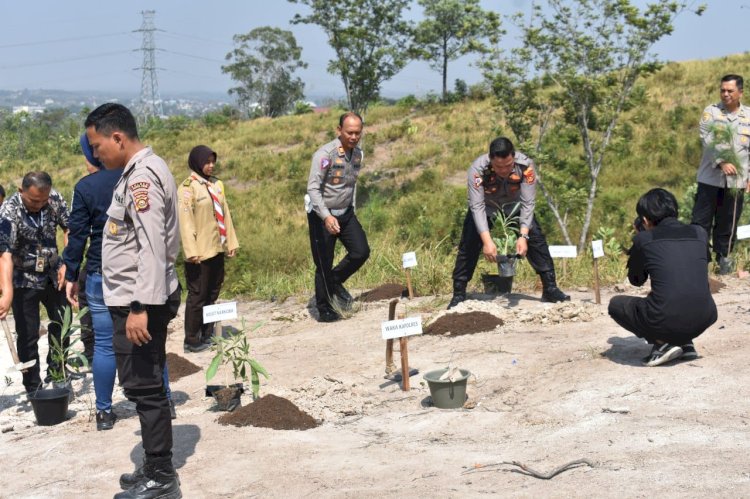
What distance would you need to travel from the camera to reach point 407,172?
77.1 feet

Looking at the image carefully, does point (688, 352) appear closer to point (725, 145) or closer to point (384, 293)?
point (725, 145)

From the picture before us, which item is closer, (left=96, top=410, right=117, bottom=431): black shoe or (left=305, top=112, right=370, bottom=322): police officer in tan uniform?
(left=96, top=410, right=117, bottom=431): black shoe

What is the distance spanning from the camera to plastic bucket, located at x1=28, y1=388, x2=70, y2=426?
6.14m

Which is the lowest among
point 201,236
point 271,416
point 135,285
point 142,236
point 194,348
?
point 194,348

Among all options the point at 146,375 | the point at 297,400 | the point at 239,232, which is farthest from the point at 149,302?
the point at 239,232

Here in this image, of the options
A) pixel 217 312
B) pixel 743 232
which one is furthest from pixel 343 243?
pixel 743 232

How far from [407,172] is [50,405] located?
704 inches

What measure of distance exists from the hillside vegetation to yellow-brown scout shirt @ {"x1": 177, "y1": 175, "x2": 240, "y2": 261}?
253cm

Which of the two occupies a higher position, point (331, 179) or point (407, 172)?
point (331, 179)

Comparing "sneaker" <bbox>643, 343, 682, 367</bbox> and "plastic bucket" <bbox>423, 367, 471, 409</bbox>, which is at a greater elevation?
"sneaker" <bbox>643, 343, 682, 367</bbox>

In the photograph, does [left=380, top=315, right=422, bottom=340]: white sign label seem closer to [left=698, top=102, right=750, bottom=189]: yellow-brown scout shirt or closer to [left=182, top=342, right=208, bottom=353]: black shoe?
[left=182, top=342, right=208, bottom=353]: black shoe

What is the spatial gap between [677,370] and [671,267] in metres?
0.67

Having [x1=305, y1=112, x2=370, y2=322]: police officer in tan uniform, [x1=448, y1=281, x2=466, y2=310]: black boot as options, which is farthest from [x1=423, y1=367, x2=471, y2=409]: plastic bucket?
[x1=305, y1=112, x2=370, y2=322]: police officer in tan uniform

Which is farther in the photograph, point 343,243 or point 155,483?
point 343,243
